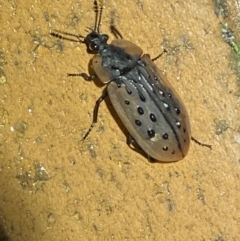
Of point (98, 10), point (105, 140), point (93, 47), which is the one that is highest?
point (98, 10)

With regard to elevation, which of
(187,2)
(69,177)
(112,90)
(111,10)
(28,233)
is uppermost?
(187,2)

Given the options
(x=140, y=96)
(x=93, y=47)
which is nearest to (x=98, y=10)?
(x=93, y=47)

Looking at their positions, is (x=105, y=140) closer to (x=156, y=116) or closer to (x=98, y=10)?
(x=156, y=116)

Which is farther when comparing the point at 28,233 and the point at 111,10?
the point at 111,10

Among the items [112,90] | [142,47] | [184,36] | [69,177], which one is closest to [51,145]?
[69,177]

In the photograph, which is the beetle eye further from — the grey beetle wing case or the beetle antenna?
the grey beetle wing case

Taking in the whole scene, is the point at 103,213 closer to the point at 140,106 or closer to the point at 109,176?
the point at 109,176

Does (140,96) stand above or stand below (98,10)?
below
